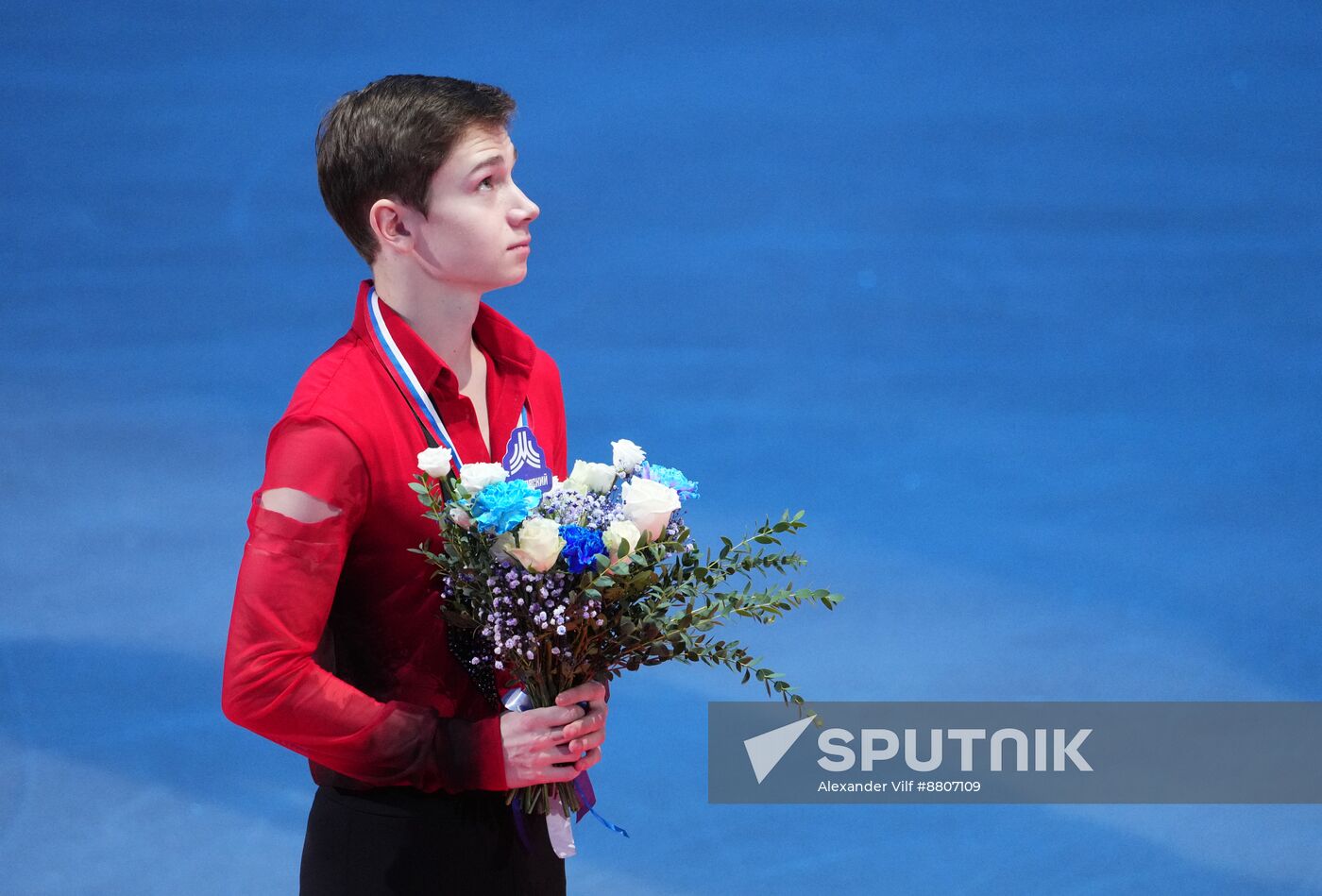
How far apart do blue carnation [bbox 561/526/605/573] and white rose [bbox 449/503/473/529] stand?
0.11 m

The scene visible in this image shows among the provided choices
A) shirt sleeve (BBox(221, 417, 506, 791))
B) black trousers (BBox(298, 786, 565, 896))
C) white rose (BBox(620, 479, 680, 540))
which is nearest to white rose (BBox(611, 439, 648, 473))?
white rose (BBox(620, 479, 680, 540))

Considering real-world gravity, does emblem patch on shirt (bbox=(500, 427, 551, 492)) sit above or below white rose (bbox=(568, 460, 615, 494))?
above

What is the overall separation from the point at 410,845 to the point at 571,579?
42cm

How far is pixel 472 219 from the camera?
199cm

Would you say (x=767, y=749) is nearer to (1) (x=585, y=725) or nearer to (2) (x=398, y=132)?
(1) (x=585, y=725)

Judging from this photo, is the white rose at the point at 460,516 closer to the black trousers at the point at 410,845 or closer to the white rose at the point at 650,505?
the white rose at the point at 650,505

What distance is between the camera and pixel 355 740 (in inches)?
71.7

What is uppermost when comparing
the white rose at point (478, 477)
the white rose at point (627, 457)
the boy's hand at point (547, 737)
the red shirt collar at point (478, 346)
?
the red shirt collar at point (478, 346)

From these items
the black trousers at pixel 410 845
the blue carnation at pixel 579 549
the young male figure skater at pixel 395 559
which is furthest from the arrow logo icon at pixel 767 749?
the blue carnation at pixel 579 549

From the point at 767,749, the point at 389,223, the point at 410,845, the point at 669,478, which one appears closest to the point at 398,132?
the point at 389,223

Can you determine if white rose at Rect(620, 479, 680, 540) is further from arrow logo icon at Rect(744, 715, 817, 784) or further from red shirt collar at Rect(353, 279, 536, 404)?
arrow logo icon at Rect(744, 715, 817, 784)

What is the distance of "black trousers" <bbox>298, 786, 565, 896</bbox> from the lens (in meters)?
1.95

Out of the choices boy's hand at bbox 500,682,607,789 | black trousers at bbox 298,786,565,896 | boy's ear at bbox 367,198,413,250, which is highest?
boy's ear at bbox 367,198,413,250

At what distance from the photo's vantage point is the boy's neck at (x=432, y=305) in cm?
203
